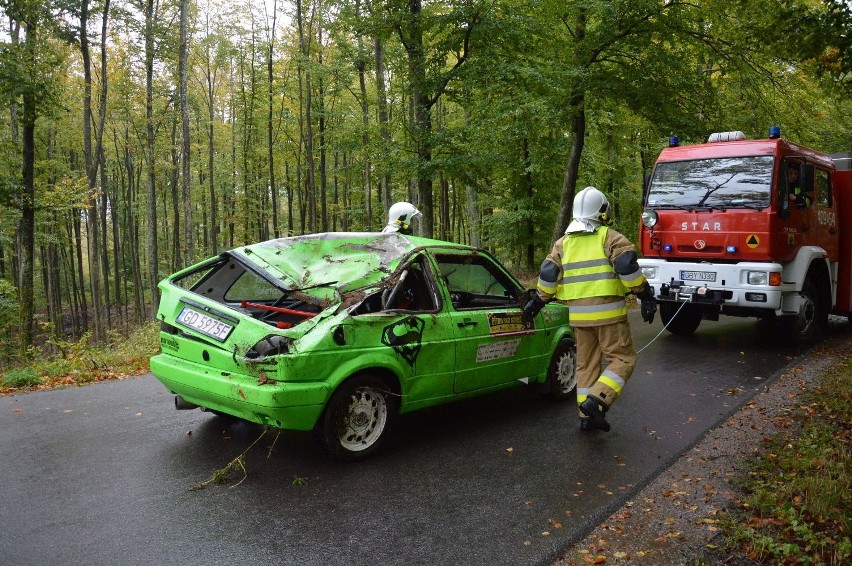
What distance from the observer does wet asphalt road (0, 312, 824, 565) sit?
126 inches

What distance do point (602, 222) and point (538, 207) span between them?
14.9 meters

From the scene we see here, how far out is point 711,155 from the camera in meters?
8.95

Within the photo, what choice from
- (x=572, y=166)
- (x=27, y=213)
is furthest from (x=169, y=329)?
(x=27, y=213)

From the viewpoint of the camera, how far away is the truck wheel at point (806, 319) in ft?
28.8

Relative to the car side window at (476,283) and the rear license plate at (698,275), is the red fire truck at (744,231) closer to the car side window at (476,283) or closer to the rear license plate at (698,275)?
the rear license plate at (698,275)

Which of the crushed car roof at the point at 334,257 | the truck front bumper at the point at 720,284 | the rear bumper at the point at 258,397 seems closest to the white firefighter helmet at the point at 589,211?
the crushed car roof at the point at 334,257

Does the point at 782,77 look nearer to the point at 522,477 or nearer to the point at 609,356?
the point at 609,356

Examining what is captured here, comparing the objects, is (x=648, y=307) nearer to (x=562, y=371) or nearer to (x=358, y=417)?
(x=562, y=371)

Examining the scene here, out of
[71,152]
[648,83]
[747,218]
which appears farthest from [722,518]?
[71,152]

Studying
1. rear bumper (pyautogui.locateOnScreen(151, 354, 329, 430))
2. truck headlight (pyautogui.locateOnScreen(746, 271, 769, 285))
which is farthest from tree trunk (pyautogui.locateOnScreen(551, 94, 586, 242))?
rear bumper (pyautogui.locateOnScreen(151, 354, 329, 430))

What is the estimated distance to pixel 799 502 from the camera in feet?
11.5

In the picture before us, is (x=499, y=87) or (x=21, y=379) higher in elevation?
(x=499, y=87)

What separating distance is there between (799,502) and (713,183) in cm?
633

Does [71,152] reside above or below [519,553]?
above
